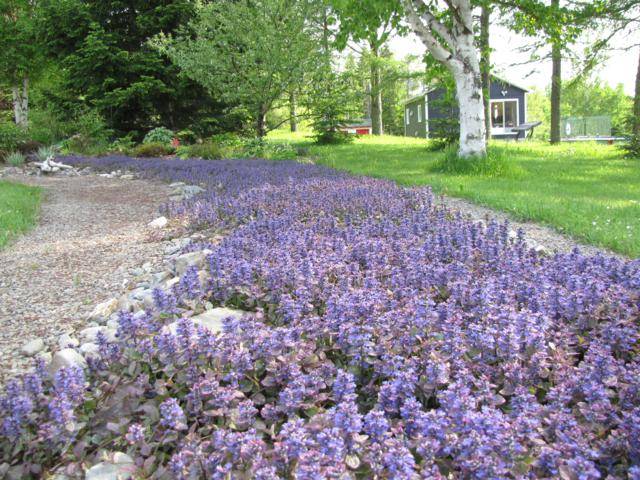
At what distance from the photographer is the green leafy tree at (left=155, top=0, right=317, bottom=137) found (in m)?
16.8

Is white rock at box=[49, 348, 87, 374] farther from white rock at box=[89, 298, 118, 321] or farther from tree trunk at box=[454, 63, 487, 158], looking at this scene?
tree trunk at box=[454, 63, 487, 158]

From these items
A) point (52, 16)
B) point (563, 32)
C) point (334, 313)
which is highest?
point (52, 16)

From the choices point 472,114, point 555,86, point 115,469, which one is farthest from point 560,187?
point 555,86

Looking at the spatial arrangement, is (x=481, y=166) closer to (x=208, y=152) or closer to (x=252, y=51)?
(x=208, y=152)

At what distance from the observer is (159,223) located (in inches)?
262

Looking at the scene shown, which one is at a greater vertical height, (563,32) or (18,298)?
(563,32)

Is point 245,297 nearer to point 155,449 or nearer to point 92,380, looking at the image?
point 92,380

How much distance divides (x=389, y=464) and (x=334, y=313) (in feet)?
3.65

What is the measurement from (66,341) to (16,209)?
534cm

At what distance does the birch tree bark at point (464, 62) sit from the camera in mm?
10609

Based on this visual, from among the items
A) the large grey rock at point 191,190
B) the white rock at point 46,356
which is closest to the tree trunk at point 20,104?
the large grey rock at point 191,190

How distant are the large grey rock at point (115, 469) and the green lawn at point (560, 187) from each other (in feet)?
14.2

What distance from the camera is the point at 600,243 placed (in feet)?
16.3

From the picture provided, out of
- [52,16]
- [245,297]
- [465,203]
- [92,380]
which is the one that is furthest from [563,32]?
[52,16]
